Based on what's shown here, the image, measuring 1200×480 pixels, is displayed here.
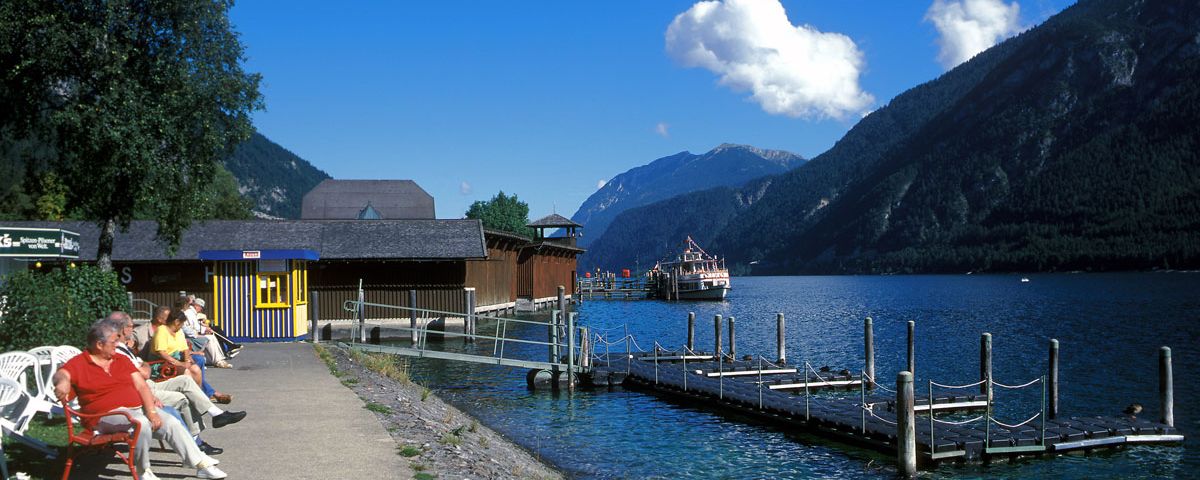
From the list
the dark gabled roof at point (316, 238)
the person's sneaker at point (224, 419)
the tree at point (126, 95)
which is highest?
the tree at point (126, 95)

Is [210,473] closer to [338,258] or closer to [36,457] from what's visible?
[36,457]

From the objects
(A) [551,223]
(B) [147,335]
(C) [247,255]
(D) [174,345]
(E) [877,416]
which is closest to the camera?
(D) [174,345]

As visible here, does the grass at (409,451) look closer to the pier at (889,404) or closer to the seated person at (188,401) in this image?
the seated person at (188,401)

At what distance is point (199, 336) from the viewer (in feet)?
62.6

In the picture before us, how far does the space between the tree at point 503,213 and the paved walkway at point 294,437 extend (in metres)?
93.4

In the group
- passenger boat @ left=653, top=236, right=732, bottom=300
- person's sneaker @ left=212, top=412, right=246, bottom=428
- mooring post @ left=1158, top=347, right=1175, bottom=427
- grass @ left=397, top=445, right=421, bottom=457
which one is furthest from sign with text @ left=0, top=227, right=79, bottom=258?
passenger boat @ left=653, top=236, right=732, bottom=300

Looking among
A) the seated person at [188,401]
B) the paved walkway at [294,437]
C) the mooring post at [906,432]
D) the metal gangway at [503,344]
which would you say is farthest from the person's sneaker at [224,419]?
the mooring post at [906,432]

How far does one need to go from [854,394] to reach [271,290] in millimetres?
16728

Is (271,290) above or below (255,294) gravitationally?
above

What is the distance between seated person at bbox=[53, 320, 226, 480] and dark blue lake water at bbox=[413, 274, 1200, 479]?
803cm

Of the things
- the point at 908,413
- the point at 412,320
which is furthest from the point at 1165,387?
the point at 412,320

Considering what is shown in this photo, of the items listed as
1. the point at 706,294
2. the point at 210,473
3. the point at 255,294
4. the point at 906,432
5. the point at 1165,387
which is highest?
the point at 255,294

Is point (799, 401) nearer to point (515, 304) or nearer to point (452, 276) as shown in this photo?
point (452, 276)

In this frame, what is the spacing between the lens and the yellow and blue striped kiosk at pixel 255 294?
88.8 feet
